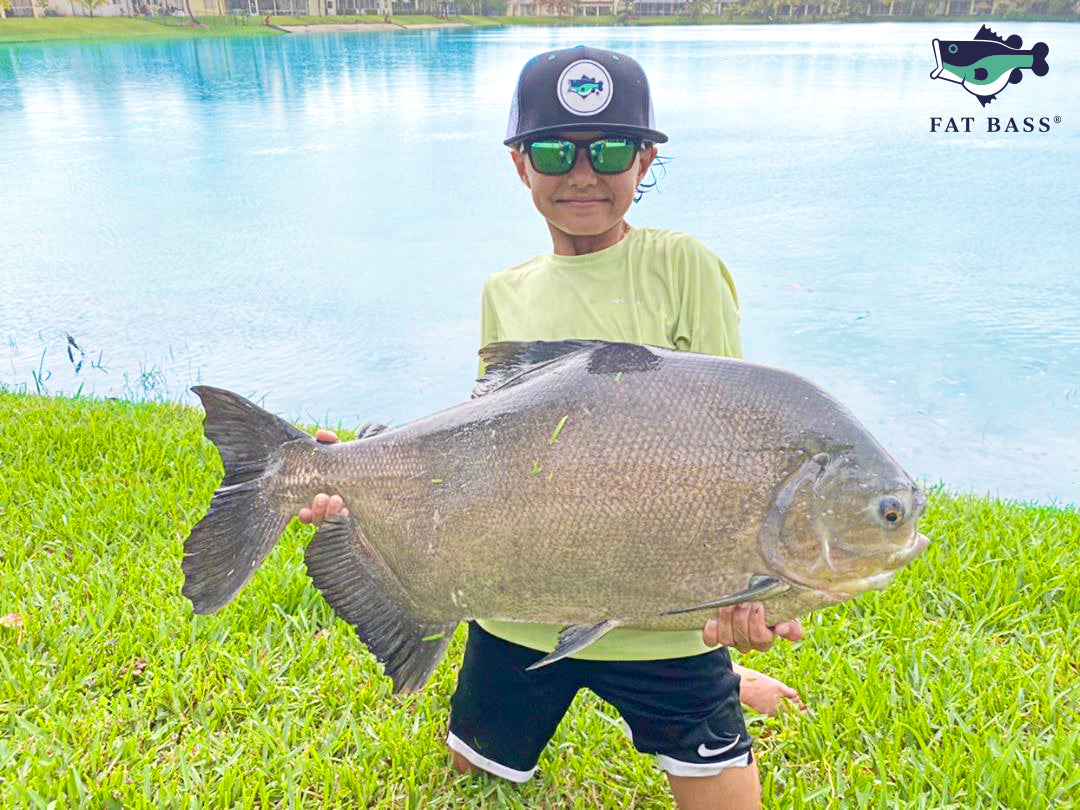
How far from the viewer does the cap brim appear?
1.82 m

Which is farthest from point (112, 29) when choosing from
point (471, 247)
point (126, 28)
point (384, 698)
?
point (384, 698)

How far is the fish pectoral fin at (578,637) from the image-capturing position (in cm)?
155

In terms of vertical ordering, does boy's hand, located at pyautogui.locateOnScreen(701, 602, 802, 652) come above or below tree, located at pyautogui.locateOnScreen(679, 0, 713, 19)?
below

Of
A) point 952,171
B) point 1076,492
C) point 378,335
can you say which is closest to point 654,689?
point 1076,492

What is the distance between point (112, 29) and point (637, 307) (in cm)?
4464

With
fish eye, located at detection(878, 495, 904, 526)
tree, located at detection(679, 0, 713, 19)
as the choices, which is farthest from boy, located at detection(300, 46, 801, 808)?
tree, located at detection(679, 0, 713, 19)

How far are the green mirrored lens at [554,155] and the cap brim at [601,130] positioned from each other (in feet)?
0.08

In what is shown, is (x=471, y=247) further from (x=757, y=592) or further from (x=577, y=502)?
(x=757, y=592)

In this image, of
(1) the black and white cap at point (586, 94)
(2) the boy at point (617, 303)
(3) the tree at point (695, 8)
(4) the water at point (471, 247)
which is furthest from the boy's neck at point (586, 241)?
(3) the tree at point (695, 8)

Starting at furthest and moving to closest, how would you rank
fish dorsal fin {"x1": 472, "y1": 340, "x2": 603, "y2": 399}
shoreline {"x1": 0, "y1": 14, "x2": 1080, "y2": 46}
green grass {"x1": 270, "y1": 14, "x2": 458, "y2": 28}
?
1. green grass {"x1": 270, "y1": 14, "x2": 458, "y2": 28}
2. shoreline {"x1": 0, "y1": 14, "x2": 1080, "y2": 46}
3. fish dorsal fin {"x1": 472, "y1": 340, "x2": 603, "y2": 399}

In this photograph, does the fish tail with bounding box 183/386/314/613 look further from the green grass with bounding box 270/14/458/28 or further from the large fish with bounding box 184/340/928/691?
the green grass with bounding box 270/14/458/28

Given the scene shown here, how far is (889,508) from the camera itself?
4.67 ft

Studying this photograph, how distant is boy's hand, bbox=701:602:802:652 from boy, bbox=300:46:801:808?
10.8 inches

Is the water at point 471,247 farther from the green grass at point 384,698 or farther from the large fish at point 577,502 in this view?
the large fish at point 577,502
